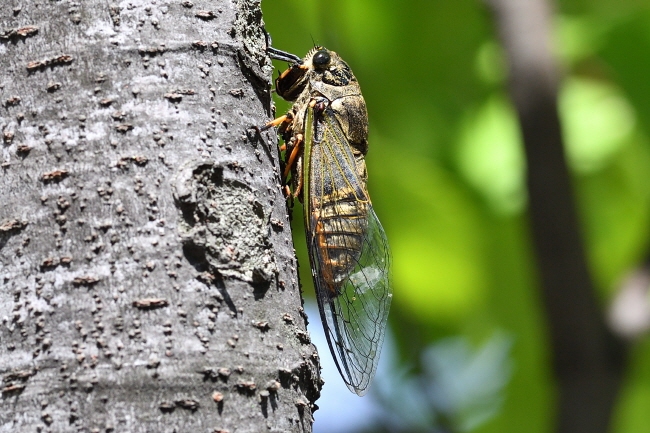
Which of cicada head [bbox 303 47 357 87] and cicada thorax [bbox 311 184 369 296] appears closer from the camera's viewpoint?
cicada thorax [bbox 311 184 369 296]

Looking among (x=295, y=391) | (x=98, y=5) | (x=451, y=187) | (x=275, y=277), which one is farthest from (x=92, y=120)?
(x=451, y=187)

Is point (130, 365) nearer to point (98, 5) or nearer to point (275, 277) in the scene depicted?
point (275, 277)

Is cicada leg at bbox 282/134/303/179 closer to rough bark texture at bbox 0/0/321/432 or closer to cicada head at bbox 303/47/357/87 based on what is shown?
cicada head at bbox 303/47/357/87

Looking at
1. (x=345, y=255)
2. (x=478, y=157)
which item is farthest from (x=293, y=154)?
(x=478, y=157)

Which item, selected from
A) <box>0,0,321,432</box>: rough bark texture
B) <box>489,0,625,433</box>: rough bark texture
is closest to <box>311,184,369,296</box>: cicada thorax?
<box>489,0,625,433</box>: rough bark texture

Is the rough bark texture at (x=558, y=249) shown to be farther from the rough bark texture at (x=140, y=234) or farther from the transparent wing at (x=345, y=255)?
the rough bark texture at (x=140, y=234)
